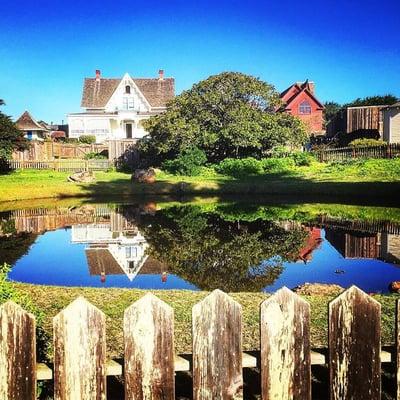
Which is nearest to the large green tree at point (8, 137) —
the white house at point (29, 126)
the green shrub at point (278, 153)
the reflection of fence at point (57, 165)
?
the reflection of fence at point (57, 165)

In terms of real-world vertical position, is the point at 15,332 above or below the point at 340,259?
above

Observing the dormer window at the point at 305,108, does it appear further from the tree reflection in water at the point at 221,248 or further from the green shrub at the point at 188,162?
the tree reflection in water at the point at 221,248

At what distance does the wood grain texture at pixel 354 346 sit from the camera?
2.52m

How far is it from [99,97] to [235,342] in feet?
200

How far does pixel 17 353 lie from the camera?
2469 millimetres

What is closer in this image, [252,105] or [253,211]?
[253,211]

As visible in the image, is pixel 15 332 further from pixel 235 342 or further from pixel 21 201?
pixel 21 201

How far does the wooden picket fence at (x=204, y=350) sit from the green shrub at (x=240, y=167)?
31.0 m

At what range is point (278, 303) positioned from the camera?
2506 mm

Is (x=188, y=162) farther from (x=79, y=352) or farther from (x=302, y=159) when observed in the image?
(x=79, y=352)

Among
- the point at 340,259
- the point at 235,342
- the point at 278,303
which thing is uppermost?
the point at 278,303

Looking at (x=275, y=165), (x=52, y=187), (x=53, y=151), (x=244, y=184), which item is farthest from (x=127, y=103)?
(x=244, y=184)

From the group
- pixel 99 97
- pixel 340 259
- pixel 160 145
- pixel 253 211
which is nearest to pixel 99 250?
pixel 340 259

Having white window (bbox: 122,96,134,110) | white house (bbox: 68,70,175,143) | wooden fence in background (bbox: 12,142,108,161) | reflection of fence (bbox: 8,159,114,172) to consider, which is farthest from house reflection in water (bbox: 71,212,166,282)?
white window (bbox: 122,96,134,110)
